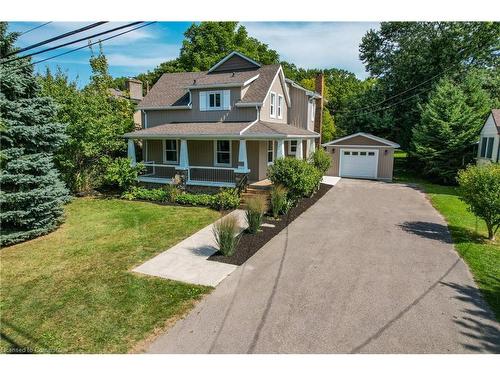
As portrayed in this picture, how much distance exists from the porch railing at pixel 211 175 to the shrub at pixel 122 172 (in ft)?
8.99

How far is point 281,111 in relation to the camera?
70.9ft

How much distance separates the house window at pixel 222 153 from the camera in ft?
59.7

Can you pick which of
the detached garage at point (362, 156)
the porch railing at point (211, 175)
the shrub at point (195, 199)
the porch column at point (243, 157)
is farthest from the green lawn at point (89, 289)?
the detached garage at point (362, 156)

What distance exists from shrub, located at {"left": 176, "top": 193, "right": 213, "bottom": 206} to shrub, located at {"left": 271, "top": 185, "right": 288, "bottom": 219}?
3.40 meters

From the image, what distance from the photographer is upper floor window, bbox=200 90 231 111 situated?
18.8m

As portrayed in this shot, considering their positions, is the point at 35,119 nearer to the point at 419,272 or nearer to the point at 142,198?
the point at 142,198

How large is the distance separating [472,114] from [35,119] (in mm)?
25215

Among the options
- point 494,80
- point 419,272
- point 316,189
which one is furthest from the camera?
point 494,80

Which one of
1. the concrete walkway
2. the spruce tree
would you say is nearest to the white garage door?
the concrete walkway

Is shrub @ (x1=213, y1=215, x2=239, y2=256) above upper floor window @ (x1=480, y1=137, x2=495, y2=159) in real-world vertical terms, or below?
below

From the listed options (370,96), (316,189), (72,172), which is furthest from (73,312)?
(370,96)

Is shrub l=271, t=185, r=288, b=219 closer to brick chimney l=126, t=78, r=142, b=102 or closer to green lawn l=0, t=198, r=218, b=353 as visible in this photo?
green lawn l=0, t=198, r=218, b=353

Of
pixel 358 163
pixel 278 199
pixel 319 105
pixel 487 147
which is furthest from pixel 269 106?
pixel 487 147

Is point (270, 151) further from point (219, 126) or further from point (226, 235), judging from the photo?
point (226, 235)
